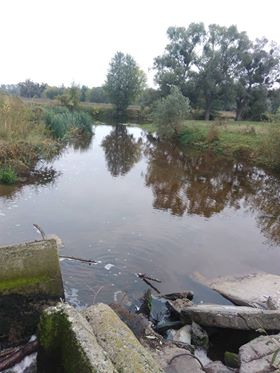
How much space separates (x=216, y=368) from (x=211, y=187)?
11757 mm

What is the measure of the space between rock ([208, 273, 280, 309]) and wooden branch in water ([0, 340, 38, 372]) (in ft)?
13.4

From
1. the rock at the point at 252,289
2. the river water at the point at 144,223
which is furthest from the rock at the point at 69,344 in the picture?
the rock at the point at 252,289

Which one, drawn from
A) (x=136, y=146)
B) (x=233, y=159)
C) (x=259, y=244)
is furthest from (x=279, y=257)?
(x=136, y=146)

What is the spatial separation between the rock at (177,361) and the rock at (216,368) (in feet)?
0.46

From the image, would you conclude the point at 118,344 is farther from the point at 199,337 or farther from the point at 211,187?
the point at 211,187

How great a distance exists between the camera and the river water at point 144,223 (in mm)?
7328

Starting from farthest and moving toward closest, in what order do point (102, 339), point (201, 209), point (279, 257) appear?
point (201, 209), point (279, 257), point (102, 339)

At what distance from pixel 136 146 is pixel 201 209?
16.6 meters

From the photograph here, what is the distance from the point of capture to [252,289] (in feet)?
23.5

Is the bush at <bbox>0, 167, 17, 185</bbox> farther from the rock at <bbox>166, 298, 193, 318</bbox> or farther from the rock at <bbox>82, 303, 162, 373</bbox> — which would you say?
the rock at <bbox>82, 303, 162, 373</bbox>

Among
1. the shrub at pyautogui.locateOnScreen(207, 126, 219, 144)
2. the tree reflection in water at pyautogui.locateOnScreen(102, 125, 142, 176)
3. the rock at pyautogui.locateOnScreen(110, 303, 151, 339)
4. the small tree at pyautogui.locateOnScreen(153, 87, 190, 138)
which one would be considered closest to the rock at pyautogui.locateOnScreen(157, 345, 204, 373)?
the rock at pyautogui.locateOnScreen(110, 303, 151, 339)

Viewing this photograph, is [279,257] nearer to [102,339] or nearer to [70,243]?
[70,243]

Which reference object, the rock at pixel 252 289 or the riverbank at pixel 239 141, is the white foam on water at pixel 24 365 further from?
the riverbank at pixel 239 141

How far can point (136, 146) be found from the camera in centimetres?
2842
